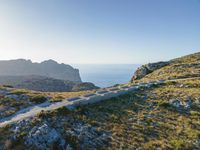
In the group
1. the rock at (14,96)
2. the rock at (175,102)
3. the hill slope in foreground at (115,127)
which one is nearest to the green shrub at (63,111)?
the hill slope in foreground at (115,127)

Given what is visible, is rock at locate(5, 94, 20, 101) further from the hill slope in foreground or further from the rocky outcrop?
the rocky outcrop

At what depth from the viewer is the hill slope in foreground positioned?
2164 cm

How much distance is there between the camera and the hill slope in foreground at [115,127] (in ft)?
71.0

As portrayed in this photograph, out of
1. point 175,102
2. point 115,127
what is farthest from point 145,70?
point 115,127

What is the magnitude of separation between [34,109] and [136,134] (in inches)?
572

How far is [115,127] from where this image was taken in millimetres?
25609

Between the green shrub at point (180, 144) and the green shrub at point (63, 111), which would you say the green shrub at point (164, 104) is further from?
the green shrub at point (63, 111)

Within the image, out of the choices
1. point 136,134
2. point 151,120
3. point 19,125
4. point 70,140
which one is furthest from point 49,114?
point 151,120

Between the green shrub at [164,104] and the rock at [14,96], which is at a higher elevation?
the rock at [14,96]

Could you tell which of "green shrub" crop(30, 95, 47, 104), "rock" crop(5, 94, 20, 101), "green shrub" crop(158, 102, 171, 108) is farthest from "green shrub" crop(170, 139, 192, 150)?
"rock" crop(5, 94, 20, 101)

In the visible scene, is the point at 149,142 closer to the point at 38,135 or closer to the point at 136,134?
the point at 136,134

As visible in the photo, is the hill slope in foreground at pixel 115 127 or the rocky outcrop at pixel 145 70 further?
the rocky outcrop at pixel 145 70

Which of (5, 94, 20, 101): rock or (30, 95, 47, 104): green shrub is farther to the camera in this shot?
(5, 94, 20, 101): rock

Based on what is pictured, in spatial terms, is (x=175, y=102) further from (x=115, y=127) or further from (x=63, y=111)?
(x=63, y=111)
